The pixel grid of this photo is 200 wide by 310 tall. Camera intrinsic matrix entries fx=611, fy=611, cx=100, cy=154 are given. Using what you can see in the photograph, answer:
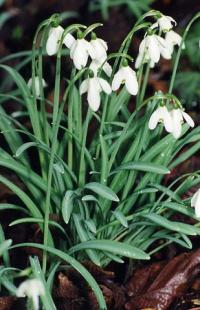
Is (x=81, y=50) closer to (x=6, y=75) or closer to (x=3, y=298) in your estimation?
(x=3, y=298)

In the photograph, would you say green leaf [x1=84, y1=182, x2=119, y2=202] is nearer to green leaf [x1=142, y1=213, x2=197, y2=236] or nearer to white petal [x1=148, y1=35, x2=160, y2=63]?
green leaf [x1=142, y1=213, x2=197, y2=236]

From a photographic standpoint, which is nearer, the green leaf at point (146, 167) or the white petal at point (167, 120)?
the white petal at point (167, 120)

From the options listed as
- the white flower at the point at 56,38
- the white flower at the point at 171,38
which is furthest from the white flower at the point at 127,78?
the white flower at the point at 171,38

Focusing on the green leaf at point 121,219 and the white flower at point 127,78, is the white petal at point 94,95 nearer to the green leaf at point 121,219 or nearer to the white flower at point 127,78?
the white flower at point 127,78

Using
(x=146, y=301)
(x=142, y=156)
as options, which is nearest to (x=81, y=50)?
(x=142, y=156)

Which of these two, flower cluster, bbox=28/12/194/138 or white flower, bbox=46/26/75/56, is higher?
white flower, bbox=46/26/75/56

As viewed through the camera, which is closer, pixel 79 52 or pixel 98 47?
pixel 79 52

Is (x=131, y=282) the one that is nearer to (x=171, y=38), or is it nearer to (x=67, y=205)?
(x=67, y=205)

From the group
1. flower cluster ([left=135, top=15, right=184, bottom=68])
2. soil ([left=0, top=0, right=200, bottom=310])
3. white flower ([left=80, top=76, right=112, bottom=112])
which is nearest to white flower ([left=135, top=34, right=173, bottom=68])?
flower cluster ([left=135, top=15, right=184, bottom=68])

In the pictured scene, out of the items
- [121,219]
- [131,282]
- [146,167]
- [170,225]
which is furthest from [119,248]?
[131,282]

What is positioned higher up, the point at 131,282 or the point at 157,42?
the point at 157,42

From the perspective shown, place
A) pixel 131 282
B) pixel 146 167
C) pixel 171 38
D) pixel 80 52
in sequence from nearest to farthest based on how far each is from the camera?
pixel 80 52, pixel 146 167, pixel 171 38, pixel 131 282

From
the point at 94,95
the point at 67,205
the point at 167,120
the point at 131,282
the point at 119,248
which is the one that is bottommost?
the point at 131,282
